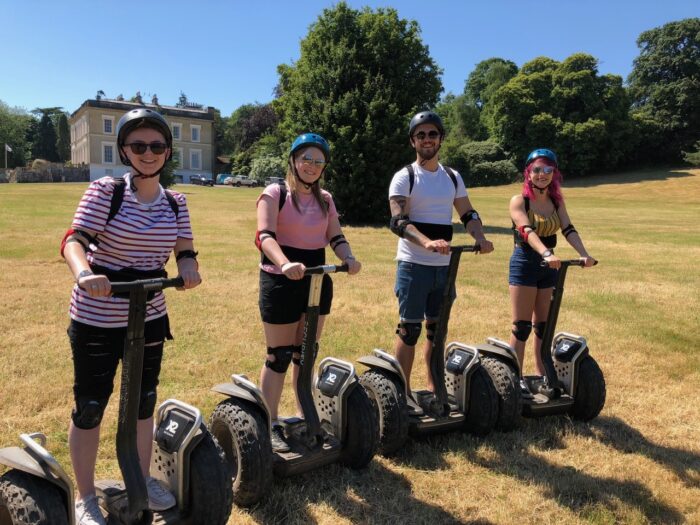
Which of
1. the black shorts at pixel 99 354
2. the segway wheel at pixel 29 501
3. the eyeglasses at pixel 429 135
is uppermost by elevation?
the eyeglasses at pixel 429 135

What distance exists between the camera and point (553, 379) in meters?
4.68

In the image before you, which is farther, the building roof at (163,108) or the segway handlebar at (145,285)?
the building roof at (163,108)

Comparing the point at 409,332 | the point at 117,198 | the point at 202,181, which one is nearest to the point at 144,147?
the point at 117,198

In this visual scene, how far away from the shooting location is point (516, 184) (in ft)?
166

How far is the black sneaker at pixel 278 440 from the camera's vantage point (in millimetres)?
3539

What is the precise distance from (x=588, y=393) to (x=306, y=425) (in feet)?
8.09

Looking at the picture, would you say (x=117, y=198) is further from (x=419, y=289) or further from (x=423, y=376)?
(x=423, y=376)

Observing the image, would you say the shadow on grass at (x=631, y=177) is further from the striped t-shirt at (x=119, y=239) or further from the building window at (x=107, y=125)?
the striped t-shirt at (x=119, y=239)

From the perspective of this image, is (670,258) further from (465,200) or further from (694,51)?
(694,51)

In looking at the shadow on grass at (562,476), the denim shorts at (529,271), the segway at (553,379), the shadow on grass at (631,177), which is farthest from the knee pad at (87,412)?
the shadow on grass at (631,177)

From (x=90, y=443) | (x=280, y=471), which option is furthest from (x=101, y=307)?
(x=280, y=471)

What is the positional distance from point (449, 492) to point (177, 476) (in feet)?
5.61

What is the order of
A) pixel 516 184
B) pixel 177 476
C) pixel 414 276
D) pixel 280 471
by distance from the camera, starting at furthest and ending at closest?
pixel 516 184 → pixel 414 276 → pixel 280 471 → pixel 177 476

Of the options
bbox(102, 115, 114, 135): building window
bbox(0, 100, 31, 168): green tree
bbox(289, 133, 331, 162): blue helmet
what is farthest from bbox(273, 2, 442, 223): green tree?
bbox(0, 100, 31, 168): green tree
